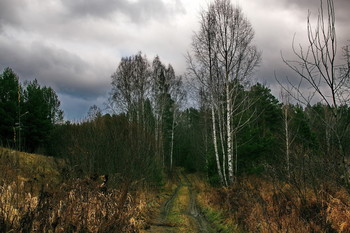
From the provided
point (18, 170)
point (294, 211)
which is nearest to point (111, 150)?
point (18, 170)

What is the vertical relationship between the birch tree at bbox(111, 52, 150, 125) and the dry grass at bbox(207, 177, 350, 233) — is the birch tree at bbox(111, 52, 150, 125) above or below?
above

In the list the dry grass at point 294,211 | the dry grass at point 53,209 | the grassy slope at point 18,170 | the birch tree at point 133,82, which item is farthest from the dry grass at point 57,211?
the birch tree at point 133,82

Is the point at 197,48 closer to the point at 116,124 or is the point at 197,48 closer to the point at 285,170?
the point at 116,124

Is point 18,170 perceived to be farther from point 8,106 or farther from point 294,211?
point 8,106

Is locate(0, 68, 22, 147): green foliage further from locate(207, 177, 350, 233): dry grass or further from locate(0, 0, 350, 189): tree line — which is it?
locate(207, 177, 350, 233): dry grass

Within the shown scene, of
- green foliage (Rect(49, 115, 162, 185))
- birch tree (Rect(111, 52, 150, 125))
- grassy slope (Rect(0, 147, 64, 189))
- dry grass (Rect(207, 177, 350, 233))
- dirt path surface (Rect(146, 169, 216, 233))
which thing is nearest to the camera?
grassy slope (Rect(0, 147, 64, 189))

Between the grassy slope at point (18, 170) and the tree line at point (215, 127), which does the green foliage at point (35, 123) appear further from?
the grassy slope at point (18, 170)

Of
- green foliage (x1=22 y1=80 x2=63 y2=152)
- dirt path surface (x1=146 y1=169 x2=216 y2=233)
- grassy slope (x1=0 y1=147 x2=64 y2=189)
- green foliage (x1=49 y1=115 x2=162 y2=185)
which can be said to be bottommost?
dirt path surface (x1=146 y1=169 x2=216 y2=233)

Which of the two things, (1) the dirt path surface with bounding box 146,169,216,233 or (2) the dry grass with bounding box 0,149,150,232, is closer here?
(2) the dry grass with bounding box 0,149,150,232

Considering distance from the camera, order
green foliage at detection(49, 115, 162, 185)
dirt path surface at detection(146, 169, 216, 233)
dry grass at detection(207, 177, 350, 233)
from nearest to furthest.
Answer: dry grass at detection(207, 177, 350, 233) → dirt path surface at detection(146, 169, 216, 233) → green foliage at detection(49, 115, 162, 185)

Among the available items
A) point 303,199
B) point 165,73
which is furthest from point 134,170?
point 165,73

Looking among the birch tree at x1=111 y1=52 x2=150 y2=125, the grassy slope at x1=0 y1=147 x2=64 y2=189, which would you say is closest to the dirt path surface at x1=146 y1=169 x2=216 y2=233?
the grassy slope at x1=0 y1=147 x2=64 y2=189

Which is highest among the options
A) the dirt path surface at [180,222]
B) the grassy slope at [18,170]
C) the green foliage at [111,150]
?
the green foliage at [111,150]

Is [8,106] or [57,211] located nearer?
[57,211]
